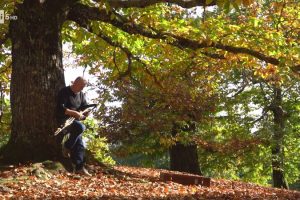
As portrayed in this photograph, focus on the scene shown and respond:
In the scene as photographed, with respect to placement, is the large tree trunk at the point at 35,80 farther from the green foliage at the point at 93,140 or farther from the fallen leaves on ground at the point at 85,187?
the green foliage at the point at 93,140

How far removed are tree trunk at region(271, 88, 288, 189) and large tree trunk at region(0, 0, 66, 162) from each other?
15.3m

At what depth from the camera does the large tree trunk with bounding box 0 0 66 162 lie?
30.2 ft

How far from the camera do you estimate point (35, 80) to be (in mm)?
9391

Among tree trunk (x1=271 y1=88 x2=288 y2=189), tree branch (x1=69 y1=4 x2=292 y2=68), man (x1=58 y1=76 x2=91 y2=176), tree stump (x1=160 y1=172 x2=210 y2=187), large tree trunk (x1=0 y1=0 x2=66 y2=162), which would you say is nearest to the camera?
man (x1=58 y1=76 x2=91 y2=176)

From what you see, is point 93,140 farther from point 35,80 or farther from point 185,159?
point 35,80

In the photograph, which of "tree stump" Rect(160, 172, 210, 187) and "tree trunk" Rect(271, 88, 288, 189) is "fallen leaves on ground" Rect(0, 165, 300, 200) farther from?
"tree trunk" Rect(271, 88, 288, 189)

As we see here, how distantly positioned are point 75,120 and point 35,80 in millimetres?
1539

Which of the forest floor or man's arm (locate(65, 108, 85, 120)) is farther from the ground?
man's arm (locate(65, 108, 85, 120))

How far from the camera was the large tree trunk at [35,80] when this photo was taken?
9.21 m

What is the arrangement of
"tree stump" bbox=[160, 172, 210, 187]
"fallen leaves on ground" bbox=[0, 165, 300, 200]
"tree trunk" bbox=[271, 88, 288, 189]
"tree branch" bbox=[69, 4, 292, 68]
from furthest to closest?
"tree trunk" bbox=[271, 88, 288, 189]
"tree branch" bbox=[69, 4, 292, 68]
"tree stump" bbox=[160, 172, 210, 187]
"fallen leaves on ground" bbox=[0, 165, 300, 200]

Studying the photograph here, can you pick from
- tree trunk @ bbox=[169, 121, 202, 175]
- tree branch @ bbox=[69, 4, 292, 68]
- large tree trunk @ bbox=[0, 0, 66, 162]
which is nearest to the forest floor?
large tree trunk @ bbox=[0, 0, 66, 162]

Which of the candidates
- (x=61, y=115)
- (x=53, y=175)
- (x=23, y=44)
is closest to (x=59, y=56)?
(x=23, y=44)

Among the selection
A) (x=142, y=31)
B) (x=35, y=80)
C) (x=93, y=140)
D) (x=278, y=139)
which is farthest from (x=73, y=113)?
(x=278, y=139)

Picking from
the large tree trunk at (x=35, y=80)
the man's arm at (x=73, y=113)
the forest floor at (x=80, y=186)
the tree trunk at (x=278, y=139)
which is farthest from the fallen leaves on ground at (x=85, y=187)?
the tree trunk at (x=278, y=139)
